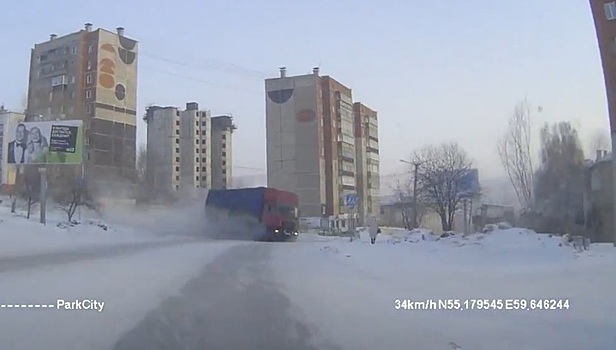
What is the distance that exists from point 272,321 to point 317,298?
1.13 metres

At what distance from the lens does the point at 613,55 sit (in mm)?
6082

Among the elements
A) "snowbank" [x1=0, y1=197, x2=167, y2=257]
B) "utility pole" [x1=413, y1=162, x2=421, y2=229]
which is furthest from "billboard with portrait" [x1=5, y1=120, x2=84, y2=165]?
"utility pole" [x1=413, y1=162, x2=421, y2=229]

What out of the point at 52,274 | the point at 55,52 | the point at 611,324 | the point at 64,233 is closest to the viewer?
the point at 611,324

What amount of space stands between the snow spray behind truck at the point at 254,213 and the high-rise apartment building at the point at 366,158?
0.88m

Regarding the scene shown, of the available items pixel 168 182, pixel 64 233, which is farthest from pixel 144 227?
pixel 64 233

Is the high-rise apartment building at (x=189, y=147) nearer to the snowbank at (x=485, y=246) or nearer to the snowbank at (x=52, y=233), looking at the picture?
the snowbank at (x=52, y=233)

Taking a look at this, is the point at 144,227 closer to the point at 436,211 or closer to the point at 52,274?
the point at 52,274

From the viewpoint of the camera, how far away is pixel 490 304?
5.54 m

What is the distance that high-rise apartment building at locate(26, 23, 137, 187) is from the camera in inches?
249

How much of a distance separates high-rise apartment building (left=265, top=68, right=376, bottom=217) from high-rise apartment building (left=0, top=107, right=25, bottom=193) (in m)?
3.06

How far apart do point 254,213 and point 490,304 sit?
8.83 feet

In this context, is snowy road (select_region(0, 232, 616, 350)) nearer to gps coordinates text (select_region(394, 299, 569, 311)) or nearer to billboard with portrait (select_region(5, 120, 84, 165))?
gps coordinates text (select_region(394, 299, 569, 311))

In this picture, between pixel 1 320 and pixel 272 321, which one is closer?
pixel 1 320
